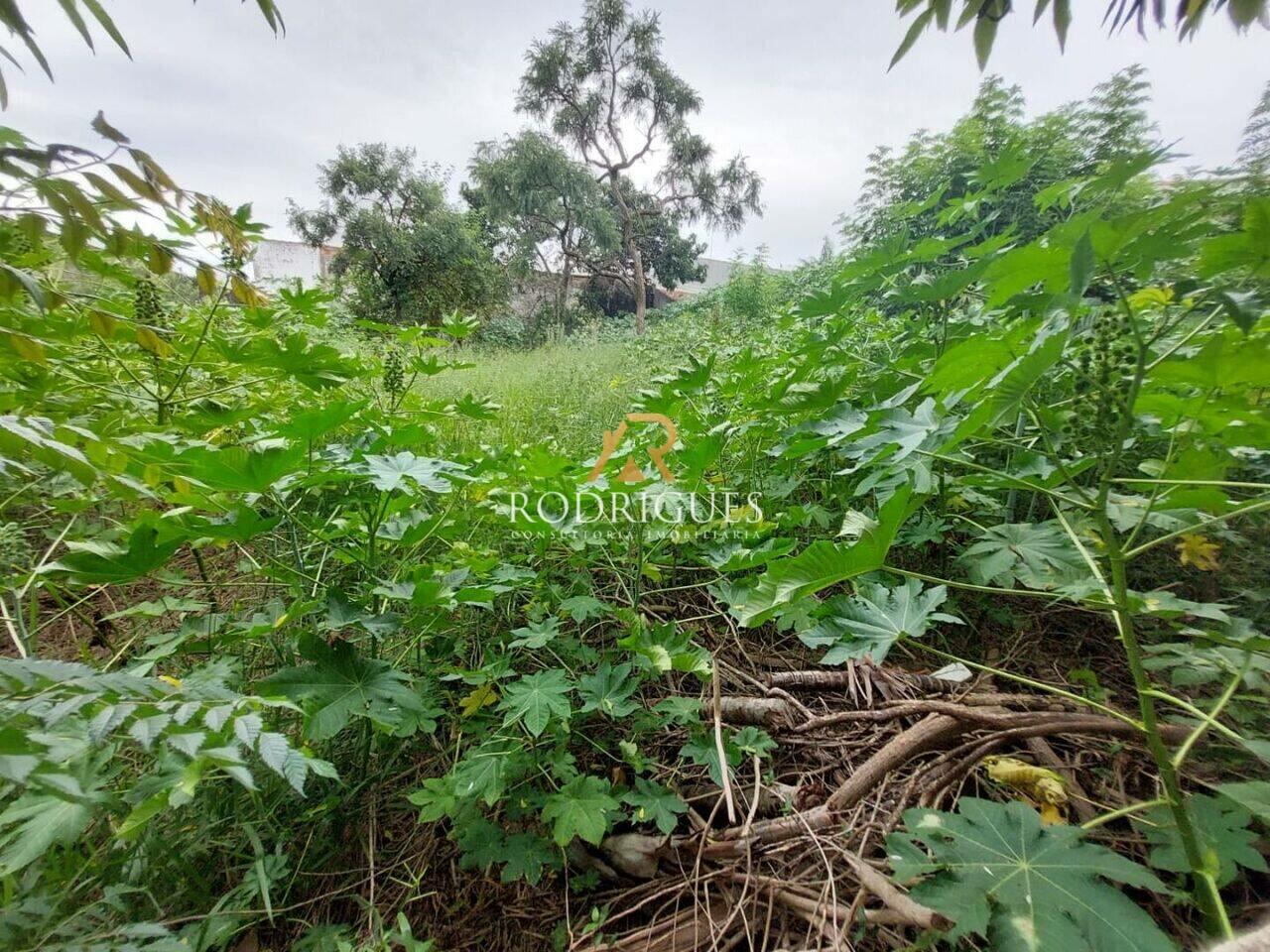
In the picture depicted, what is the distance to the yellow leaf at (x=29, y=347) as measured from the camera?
0.64 m

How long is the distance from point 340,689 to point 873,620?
2.86ft

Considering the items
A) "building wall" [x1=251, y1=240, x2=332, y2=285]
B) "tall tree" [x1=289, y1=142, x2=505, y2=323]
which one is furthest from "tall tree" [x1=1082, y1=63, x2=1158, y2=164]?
"building wall" [x1=251, y1=240, x2=332, y2=285]

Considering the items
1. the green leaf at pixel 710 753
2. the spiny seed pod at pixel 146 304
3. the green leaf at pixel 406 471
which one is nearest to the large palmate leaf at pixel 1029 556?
the green leaf at pixel 710 753

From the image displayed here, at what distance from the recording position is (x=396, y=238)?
9914 millimetres

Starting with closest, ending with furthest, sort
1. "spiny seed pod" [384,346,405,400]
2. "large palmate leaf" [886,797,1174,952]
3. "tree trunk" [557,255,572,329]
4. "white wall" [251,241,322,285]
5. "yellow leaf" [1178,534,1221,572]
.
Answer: "large palmate leaf" [886,797,1174,952] < "yellow leaf" [1178,534,1221,572] < "spiny seed pod" [384,346,405,400] < "white wall" [251,241,322,285] < "tree trunk" [557,255,572,329]

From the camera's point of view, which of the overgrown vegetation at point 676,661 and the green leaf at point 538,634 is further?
the green leaf at point 538,634

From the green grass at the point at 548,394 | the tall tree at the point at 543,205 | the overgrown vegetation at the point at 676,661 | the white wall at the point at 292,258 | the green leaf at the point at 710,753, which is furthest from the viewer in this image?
the tall tree at the point at 543,205

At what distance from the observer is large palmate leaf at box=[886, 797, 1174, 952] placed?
47 centimetres

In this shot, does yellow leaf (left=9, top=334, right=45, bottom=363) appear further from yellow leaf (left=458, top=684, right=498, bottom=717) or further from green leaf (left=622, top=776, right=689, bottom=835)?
green leaf (left=622, top=776, right=689, bottom=835)

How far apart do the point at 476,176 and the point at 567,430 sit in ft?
42.9

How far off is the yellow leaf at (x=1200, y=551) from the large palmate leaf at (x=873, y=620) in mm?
549

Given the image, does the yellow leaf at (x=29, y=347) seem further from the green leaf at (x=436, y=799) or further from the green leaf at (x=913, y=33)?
the green leaf at (x=913, y=33)

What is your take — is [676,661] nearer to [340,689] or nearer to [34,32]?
[340,689]

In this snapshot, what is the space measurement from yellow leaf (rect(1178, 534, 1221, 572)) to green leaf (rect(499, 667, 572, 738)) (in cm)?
119
